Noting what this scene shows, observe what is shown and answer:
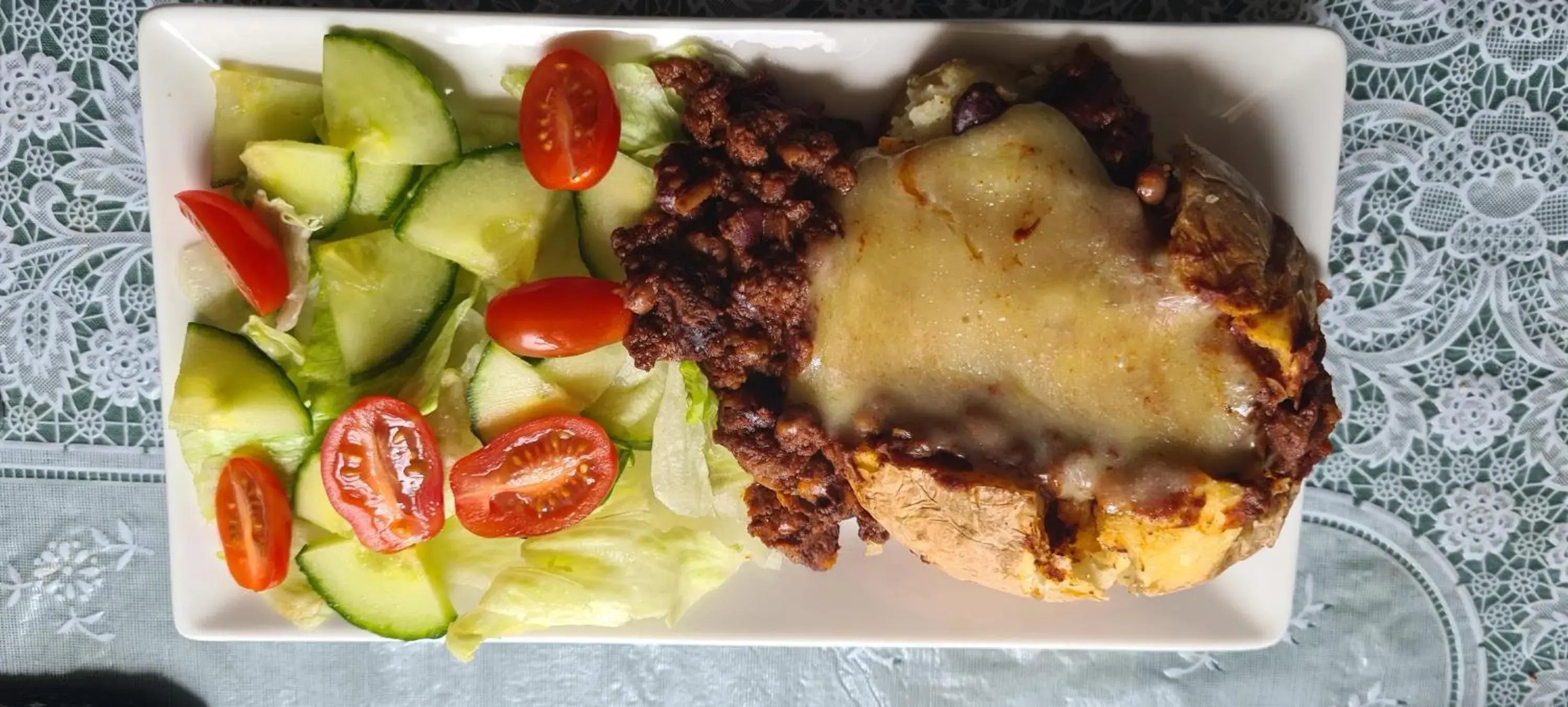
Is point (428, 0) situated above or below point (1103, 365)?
above

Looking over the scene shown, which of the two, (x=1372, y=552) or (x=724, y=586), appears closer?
(x=724, y=586)

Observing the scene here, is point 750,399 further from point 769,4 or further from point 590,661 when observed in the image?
point 590,661

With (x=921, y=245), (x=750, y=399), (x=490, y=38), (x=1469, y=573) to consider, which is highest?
(x=490, y=38)

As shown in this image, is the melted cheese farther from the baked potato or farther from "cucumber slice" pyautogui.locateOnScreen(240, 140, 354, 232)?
"cucumber slice" pyautogui.locateOnScreen(240, 140, 354, 232)

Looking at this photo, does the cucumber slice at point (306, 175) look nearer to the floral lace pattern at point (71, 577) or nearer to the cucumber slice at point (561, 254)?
the cucumber slice at point (561, 254)

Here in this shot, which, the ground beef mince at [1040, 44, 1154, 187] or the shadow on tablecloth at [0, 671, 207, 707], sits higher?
the ground beef mince at [1040, 44, 1154, 187]

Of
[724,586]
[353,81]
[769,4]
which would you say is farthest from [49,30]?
[724,586]

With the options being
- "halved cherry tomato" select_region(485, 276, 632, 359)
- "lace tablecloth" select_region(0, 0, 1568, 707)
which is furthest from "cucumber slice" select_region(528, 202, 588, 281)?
"lace tablecloth" select_region(0, 0, 1568, 707)

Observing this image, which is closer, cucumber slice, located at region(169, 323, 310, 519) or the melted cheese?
the melted cheese
